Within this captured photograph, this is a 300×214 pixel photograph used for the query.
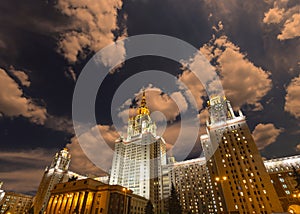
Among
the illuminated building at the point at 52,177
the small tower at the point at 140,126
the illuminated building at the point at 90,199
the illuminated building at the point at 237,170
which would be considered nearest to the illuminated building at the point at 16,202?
the illuminated building at the point at 52,177

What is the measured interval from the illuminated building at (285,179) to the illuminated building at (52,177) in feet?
439

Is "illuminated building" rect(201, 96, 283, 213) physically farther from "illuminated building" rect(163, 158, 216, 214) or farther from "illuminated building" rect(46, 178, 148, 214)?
"illuminated building" rect(46, 178, 148, 214)

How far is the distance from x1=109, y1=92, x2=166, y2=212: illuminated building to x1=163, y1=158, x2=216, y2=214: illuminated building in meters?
8.86

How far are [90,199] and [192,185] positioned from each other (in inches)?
2434

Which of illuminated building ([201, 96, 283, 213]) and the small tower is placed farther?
the small tower

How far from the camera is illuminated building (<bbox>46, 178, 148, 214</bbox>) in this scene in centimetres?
5341

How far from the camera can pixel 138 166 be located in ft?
323

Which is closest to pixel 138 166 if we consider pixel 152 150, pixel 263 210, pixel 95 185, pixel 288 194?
pixel 152 150

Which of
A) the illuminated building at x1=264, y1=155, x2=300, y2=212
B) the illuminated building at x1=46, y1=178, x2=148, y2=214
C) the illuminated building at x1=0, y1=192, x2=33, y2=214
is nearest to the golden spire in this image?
the illuminated building at x1=46, y1=178, x2=148, y2=214

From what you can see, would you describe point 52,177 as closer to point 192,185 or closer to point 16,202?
point 16,202

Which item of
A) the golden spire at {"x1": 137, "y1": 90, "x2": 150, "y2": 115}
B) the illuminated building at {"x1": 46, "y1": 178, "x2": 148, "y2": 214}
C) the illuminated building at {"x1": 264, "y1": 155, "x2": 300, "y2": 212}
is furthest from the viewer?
the golden spire at {"x1": 137, "y1": 90, "x2": 150, "y2": 115}

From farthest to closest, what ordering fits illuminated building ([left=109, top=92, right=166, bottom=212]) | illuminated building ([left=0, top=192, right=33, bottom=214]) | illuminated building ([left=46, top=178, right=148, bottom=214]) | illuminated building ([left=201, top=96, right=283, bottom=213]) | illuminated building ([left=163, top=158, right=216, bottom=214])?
illuminated building ([left=0, top=192, right=33, bottom=214])
illuminated building ([left=109, top=92, right=166, bottom=212])
illuminated building ([left=163, top=158, right=216, bottom=214])
illuminated building ([left=201, top=96, right=283, bottom=213])
illuminated building ([left=46, top=178, right=148, bottom=214])

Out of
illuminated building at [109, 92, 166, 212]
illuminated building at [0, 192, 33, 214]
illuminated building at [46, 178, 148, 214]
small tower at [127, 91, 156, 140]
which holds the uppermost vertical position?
small tower at [127, 91, 156, 140]

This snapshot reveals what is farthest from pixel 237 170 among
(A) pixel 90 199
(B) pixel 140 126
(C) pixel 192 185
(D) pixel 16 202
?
(D) pixel 16 202
